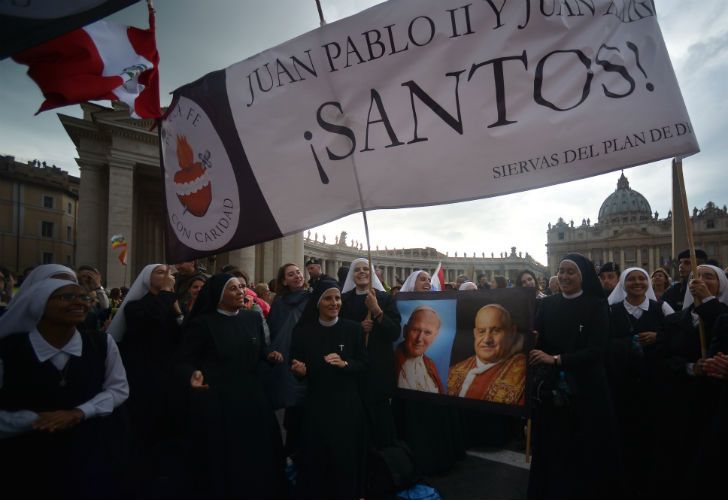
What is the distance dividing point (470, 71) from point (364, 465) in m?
3.12

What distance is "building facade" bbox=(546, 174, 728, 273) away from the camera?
9662 cm

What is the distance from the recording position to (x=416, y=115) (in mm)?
2969

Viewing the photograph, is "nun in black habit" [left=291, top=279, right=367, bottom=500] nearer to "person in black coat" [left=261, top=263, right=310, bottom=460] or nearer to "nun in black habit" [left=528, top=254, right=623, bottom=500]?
"person in black coat" [left=261, top=263, right=310, bottom=460]

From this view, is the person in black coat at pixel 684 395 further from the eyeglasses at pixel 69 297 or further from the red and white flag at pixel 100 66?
the red and white flag at pixel 100 66

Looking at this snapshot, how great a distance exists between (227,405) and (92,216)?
22.8 m

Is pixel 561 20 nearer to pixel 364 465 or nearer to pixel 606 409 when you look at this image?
pixel 606 409

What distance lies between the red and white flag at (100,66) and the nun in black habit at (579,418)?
3841 millimetres

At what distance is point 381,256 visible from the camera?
75750 millimetres

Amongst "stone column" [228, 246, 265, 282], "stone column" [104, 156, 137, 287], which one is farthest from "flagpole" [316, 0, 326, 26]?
"stone column" [228, 246, 265, 282]

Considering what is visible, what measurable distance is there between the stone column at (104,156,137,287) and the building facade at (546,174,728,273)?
102m

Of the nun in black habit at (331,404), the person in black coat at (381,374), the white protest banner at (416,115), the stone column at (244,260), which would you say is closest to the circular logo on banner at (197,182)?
the white protest banner at (416,115)

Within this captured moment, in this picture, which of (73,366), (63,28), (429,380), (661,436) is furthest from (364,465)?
(63,28)

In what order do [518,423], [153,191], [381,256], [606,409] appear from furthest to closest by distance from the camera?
1. [381,256]
2. [153,191]
3. [518,423]
4. [606,409]

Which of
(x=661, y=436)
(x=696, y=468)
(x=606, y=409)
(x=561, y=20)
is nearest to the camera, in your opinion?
(x=561, y=20)
